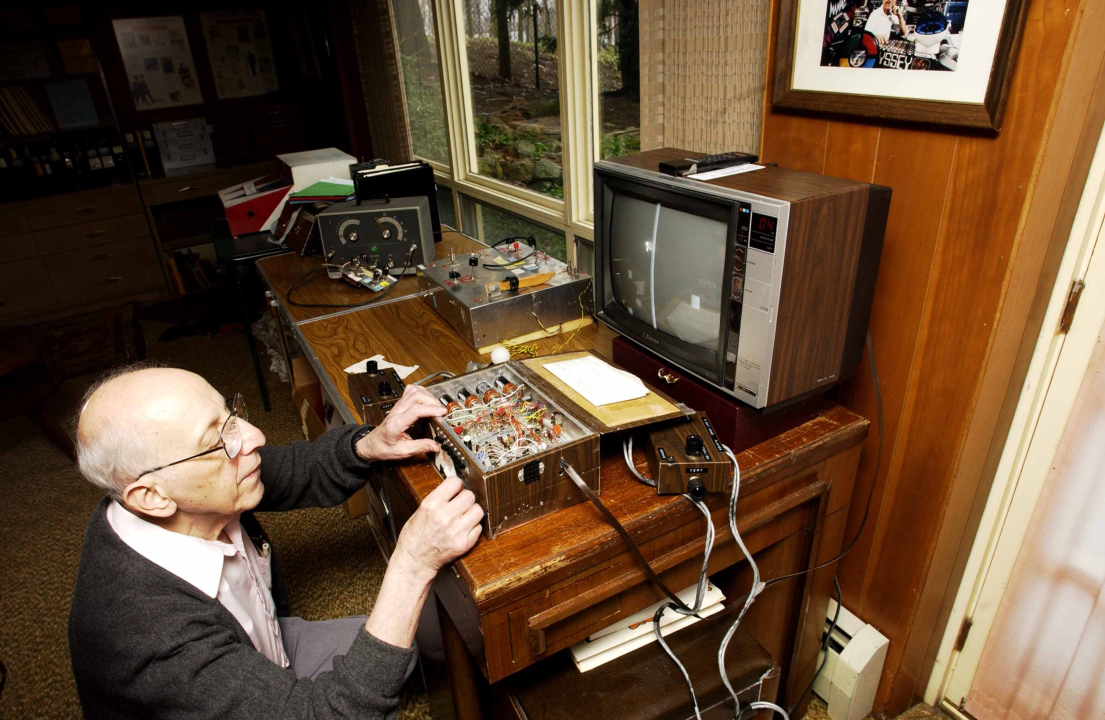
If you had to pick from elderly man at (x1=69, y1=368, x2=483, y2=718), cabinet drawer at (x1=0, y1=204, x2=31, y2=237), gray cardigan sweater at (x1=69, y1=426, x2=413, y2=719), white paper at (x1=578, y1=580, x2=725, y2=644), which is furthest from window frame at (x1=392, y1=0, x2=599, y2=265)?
cabinet drawer at (x1=0, y1=204, x2=31, y2=237)

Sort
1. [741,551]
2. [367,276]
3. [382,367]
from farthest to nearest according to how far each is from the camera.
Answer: [367,276] → [382,367] → [741,551]

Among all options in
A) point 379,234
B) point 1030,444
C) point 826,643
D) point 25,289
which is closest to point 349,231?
point 379,234

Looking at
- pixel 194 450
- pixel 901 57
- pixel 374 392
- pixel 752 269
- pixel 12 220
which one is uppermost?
pixel 901 57

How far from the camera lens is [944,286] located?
1.17 metres

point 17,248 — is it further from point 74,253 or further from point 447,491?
point 447,491

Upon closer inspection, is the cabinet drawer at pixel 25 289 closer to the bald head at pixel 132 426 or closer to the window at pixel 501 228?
the window at pixel 501 228

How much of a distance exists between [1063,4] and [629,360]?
0.84 meters

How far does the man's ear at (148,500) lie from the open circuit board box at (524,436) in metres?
0.41

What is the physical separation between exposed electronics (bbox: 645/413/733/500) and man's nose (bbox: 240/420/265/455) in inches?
26.6

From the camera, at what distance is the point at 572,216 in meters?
2.71

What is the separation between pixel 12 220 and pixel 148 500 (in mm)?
4318

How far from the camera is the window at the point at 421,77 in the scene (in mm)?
3676

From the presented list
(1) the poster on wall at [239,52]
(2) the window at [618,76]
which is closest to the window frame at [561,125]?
(2) the window at [618,76]

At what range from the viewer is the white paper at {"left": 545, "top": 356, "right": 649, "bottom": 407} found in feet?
3.80
